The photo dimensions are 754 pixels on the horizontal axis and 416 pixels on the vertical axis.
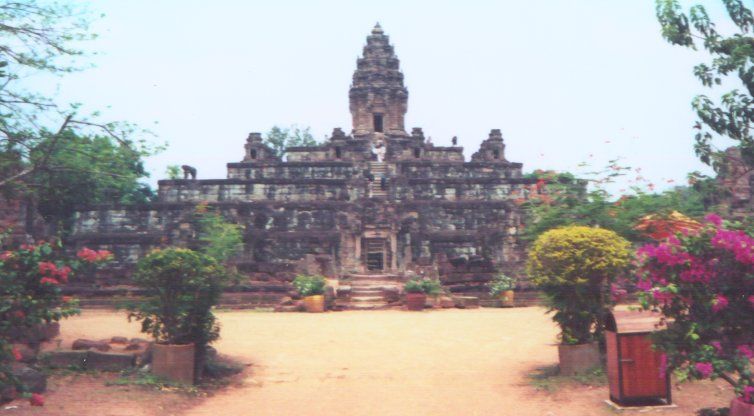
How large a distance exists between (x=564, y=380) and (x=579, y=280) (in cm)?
137

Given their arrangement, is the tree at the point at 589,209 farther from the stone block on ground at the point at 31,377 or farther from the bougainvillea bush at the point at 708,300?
the stone block on ground at the point at 31,377

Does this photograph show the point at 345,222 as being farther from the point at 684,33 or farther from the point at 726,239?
the point at 726,239

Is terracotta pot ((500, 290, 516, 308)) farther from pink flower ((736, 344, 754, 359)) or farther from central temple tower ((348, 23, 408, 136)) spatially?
central temple tower ((348, 23, 408, 136))

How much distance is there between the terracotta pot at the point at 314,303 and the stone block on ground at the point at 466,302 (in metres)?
3.90

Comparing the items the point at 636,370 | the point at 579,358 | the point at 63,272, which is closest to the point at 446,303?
the point at 579,358

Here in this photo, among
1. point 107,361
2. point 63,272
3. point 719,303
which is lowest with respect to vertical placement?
point 107,361

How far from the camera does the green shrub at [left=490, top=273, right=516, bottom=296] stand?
17.6 m

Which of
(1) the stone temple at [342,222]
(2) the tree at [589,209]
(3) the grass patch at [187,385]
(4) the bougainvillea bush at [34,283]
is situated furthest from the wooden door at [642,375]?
(1) the stone temple at [342,222]

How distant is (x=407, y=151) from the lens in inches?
1452

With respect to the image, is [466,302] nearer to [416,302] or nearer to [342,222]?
[416,302]

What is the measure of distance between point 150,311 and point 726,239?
7.14 m

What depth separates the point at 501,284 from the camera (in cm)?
1777

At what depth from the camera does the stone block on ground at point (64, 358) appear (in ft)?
26.7

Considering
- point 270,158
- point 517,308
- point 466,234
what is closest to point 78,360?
point 517,308
